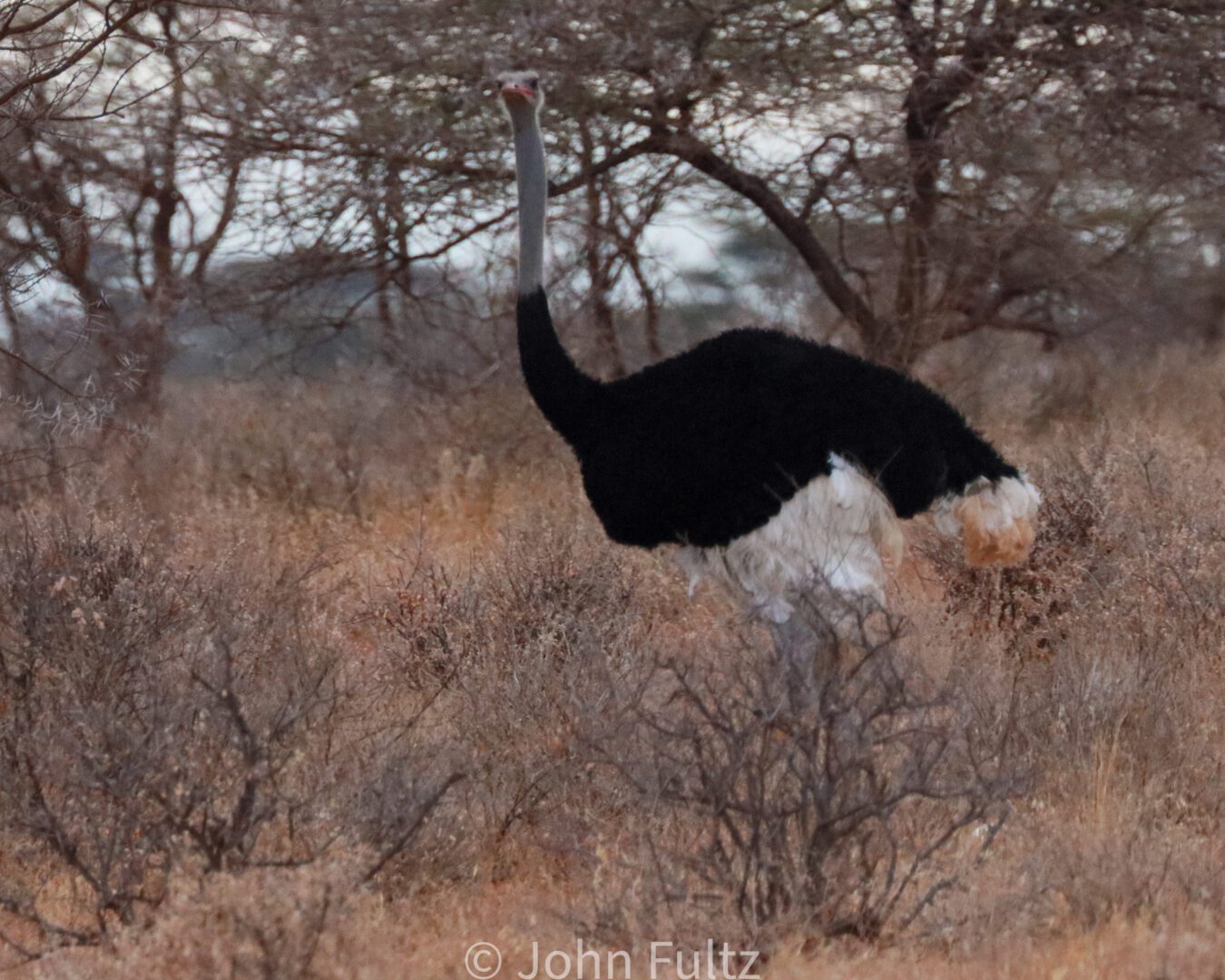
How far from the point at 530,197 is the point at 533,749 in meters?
1.62

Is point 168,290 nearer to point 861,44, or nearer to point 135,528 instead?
point 135,528

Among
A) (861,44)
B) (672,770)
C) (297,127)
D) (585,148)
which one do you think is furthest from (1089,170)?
(672,770)

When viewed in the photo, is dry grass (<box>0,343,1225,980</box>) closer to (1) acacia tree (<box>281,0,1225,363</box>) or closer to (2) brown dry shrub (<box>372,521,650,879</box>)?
(2) brown dry shrub (<box>372,521,650,879</box>)

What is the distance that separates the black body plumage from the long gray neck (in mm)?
563

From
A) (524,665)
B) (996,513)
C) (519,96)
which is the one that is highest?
(519,96)

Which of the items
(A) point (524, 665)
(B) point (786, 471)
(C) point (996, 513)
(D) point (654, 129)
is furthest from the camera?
(D) point (654, 129)

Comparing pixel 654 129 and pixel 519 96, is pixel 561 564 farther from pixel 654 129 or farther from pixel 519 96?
pixel 654 129

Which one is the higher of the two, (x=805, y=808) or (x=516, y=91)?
(x=516, y=91)

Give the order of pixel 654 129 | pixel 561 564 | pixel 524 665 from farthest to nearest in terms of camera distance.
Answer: pixel 654 129 < pixel 561 564 < pixel 524 665

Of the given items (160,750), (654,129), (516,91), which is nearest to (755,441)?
(516,91)

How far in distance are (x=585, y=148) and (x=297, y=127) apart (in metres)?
1.59

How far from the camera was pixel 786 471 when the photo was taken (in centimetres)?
423

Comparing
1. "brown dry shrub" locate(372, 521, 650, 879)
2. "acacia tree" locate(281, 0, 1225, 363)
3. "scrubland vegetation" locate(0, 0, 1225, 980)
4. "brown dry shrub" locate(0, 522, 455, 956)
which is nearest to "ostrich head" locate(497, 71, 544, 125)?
"scrubland vegetation" locate(0, 0, 1225, 980)

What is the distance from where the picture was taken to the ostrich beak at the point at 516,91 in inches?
197
